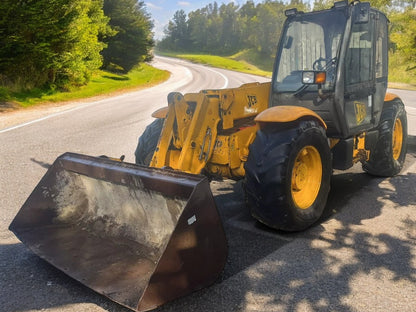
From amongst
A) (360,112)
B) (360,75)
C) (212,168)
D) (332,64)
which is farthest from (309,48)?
(212,168)

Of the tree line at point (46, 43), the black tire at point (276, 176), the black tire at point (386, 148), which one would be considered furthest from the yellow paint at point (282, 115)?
the tree line at point (46, 43)

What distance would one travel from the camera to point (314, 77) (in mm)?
4547

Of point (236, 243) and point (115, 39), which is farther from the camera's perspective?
point (115, 39)

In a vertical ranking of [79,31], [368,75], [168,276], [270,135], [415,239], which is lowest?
[415,239]

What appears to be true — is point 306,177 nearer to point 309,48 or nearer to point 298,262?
point 298,262

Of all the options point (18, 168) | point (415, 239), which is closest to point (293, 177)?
point (415, 239)

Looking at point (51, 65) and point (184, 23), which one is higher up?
point (184, 23)

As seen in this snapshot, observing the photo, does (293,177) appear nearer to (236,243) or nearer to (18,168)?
(236,243)

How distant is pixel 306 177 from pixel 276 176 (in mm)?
836

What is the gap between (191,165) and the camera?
423 cm

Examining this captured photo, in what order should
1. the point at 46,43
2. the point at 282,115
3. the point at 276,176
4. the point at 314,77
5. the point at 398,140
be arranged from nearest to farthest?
the point at 276,176 → the point at 282,115 → the point at 314,77 → the point at 398,140 → the point at 46,43

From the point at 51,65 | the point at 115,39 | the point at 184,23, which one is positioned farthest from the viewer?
the point at 184,23

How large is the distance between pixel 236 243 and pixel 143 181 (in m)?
1.13

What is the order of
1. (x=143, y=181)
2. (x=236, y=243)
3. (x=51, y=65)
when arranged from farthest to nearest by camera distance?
(x=51, y=65) → (x=236, y=243) → (x=143, y=181)
